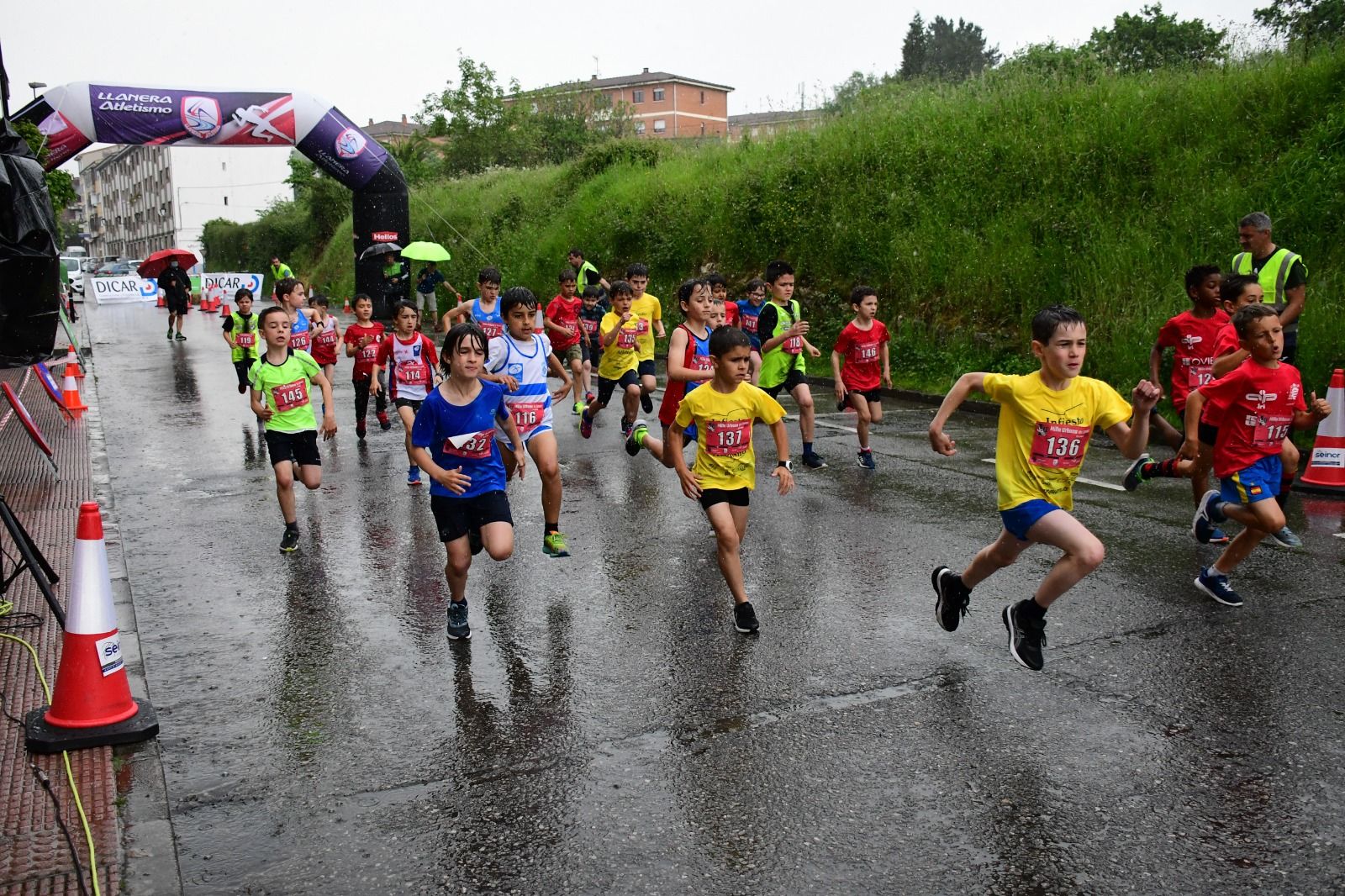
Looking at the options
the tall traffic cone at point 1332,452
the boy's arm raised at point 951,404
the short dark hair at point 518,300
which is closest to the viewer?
the boy's arm raised at point 951,404

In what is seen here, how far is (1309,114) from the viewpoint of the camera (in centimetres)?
1480

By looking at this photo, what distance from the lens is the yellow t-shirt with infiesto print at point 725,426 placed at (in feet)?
19.8

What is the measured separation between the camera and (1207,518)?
694cm

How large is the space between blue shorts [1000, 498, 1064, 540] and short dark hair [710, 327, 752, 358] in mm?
Answer: 1611

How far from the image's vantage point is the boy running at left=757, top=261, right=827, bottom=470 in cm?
1047

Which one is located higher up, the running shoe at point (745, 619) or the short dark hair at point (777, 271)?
the short dark hair at point (777, 271)

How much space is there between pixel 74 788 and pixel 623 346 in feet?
26.6

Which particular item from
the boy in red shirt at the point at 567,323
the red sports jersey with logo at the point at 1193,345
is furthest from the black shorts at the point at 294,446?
the red sports jersey with logo at the point at 1193,345

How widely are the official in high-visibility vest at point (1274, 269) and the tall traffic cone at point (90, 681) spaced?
800cm

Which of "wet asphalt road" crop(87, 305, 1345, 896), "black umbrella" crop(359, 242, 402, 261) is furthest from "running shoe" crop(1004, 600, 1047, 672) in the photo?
"black umbrella" crop(359, 242, 402, 261)

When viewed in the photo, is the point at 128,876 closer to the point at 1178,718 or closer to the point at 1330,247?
the point at 1178,718

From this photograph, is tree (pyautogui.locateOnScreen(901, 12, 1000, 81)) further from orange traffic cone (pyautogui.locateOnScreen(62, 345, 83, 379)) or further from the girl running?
the girl running

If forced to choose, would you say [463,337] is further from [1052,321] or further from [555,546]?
[1052,321]

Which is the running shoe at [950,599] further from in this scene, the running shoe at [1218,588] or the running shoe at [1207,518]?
the running shoe at [1207,518]
